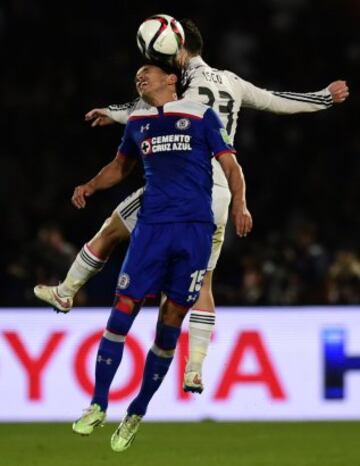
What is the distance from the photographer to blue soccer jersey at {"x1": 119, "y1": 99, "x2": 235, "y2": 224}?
8.60 metres

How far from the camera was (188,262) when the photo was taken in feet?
28.6

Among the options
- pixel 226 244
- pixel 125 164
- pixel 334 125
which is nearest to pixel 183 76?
pixel 125 164

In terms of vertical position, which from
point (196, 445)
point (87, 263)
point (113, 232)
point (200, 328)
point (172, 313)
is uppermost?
point (113, 232)

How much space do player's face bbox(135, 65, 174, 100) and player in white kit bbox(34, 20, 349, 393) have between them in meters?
0.35

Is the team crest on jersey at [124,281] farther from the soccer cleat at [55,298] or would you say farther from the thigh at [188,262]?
the soccer cleat at [55,298]

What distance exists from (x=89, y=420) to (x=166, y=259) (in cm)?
102

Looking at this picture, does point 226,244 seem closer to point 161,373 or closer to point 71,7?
point 71,7

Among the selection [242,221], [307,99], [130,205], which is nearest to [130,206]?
[130,205]

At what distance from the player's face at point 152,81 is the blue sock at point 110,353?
4.18 ft

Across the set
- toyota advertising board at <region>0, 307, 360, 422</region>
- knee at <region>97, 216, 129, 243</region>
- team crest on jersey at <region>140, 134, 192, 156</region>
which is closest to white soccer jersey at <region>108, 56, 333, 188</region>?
team crest on jersey at <region>140, 134, 192, 156</region>

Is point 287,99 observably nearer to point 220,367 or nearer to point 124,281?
point 124,281

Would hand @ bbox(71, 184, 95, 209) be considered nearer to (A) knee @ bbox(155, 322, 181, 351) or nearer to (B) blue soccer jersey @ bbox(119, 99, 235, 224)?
(B) blue soccer jersey @ bbox(119, 99, 235, 224)

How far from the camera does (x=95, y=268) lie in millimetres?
9336

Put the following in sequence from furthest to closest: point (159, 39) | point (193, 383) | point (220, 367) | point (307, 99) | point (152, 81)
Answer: point (220, 367) < point (307, 99) < point (193, 383) < point (152, 81) < point (159, 39)
